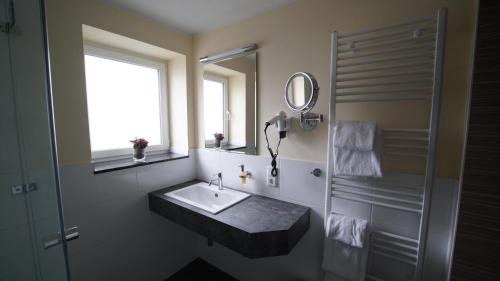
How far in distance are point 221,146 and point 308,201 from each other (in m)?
0.92

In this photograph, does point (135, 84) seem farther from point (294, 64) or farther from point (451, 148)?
point (451, 148)

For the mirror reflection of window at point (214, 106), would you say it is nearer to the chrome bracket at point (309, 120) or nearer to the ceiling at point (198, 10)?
the ceiling at point (198, 10)

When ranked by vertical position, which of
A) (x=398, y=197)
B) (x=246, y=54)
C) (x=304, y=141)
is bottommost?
(x=398, y=197)

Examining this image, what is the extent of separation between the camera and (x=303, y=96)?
4.54 ft

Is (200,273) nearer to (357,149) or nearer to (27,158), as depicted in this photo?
(27,158)

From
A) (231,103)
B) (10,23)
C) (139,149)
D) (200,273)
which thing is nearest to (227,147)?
(231,103)

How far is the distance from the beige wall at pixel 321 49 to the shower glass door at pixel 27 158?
48.2 inches

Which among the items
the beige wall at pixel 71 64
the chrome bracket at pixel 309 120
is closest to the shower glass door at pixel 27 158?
the beige wall at pixel 71 64

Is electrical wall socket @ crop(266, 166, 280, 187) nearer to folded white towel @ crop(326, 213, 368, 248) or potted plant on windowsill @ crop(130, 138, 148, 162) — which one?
folded white towel @ crop(326, 213, 368, 248)

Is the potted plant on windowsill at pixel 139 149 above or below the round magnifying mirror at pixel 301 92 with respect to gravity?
below

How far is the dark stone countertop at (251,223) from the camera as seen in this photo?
3.80ft

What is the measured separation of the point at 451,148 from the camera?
1017 millimetres

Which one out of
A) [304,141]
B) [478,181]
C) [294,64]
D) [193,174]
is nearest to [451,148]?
[478,181]

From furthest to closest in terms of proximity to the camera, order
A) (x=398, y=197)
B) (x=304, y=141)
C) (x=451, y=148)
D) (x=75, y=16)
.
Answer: (x=304, y=141) < (x=75, y=16) < (x=398, y=197) < (x=451, y=148)
